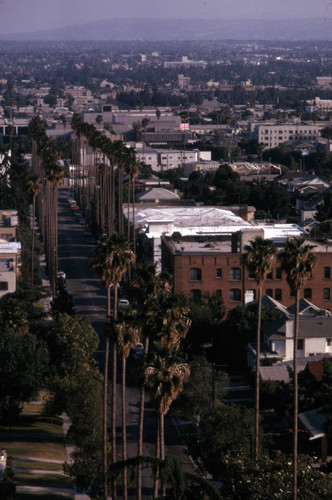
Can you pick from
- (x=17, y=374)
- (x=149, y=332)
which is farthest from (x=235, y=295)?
(x=149, y=332)

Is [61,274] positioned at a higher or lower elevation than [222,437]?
lower

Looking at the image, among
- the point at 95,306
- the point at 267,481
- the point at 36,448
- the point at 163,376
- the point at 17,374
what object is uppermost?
the point at 163,376

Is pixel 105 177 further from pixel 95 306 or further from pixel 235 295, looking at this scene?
pixel 235 295

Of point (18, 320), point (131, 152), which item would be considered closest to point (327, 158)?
point (131, 152)

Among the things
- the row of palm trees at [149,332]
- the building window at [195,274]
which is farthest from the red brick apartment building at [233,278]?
the row of palm trees at [149,332]

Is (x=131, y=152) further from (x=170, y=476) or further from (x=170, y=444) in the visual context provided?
(x=170, y=476)

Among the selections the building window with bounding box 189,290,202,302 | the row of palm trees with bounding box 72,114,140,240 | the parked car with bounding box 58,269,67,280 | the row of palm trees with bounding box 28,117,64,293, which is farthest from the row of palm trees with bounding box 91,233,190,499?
the row of palm trees with bounding box 72,114,140,240

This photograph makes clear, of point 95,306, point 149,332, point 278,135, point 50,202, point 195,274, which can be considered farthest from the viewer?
point 278,135

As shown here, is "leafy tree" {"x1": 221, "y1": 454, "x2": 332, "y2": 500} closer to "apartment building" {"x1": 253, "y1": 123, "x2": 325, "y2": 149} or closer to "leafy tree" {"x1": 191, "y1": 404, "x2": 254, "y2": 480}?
"leafy tree" {"x1": 191, "y1": 404, "x2": 254, "y2": 480}
